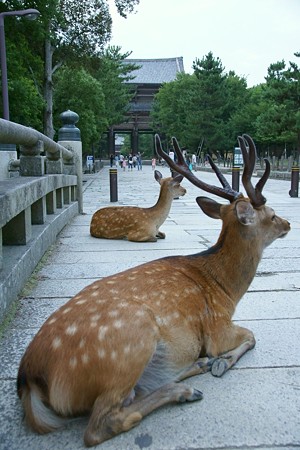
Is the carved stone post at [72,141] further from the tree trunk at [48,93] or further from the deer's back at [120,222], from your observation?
the tree trunk at [48,93]

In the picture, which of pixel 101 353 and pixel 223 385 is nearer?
pixel 101 353

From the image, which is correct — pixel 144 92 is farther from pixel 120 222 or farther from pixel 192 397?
pixel 192 397

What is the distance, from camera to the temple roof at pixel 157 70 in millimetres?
57688

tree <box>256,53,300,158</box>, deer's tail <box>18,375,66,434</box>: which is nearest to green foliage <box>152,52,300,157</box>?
tree <box>256,53,300,158</box>

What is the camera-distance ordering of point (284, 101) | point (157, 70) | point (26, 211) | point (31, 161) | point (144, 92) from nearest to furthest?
point (26, 211) < point (31, 161) < point (284, 101) < point (144, 92) < point (157, 70)

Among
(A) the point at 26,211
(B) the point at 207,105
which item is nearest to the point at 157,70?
(B) the point at 207,105

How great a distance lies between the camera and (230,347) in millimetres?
2518

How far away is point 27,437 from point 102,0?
21.3m

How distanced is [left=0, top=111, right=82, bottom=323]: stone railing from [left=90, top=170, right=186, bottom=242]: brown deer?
523 mm

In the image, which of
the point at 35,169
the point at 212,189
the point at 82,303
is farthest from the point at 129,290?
the point at 35,169

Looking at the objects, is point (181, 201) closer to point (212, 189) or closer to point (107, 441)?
point (212, 189)

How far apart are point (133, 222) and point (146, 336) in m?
4.18

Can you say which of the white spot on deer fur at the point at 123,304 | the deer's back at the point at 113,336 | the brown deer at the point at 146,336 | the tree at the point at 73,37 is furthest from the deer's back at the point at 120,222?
the tree at the point at 73,37

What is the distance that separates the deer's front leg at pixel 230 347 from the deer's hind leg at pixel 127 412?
282 millimetres
